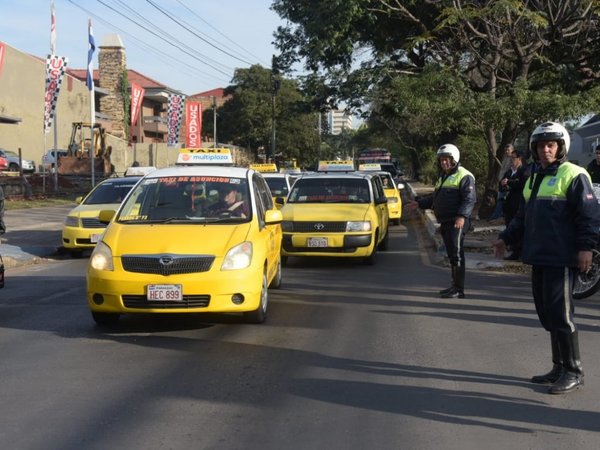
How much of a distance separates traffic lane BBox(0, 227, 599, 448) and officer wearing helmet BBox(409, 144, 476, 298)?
408mm

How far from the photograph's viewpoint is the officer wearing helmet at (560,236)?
204 inches

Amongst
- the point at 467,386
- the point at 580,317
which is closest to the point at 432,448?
the point at 467,386

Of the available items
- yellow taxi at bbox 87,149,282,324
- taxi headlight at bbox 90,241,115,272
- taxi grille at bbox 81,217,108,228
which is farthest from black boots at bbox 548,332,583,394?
taxi grille at bbox 81,217,108,228

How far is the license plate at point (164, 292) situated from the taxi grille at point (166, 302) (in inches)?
2.2

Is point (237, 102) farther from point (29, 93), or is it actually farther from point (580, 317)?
point (580, 317)

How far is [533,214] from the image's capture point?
544 centimetres

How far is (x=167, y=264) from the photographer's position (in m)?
7.06

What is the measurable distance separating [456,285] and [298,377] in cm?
411

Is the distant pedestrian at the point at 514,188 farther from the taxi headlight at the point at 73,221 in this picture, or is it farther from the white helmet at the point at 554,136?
the taxi headlight at the point at 73,221

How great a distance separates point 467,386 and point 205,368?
7.00 feet

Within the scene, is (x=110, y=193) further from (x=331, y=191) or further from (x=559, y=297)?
(x=559, y=297)

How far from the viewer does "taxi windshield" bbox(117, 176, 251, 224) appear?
816 centimetres

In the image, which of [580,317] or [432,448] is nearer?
[432,448]

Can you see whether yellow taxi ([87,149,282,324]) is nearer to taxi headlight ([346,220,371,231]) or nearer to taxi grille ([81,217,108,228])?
taxi headlight ([346,220,371,231])
